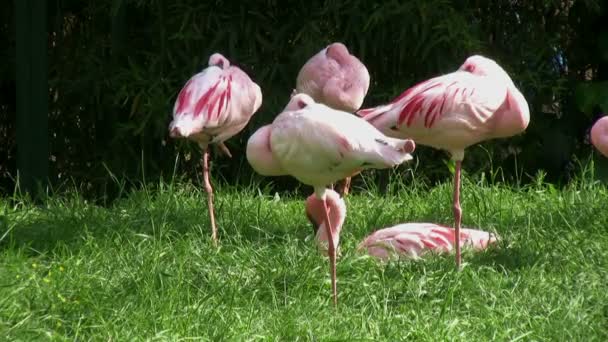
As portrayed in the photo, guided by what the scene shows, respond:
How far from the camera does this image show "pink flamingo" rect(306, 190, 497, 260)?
4387mm

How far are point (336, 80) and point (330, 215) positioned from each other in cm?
125

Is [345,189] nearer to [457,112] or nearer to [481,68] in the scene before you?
[481,68]

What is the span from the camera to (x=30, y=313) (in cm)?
345

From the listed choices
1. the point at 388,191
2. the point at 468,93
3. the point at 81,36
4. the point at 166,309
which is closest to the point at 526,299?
the point at 468,93

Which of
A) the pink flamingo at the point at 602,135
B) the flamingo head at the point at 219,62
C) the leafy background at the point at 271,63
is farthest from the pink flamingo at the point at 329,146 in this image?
the leafy background at the point at 271,63

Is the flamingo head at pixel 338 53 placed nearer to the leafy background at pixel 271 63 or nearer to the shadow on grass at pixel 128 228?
the leafy background at pixel 271 63

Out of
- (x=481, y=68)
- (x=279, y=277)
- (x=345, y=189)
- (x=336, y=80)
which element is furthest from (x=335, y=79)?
(x=279, y=277)

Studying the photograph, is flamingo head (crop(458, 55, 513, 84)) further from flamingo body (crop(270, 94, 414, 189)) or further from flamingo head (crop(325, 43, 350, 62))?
flamingo head (crop(325, 43, 350, 62))

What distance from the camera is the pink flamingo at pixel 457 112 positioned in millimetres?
4195

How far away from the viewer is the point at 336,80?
548cm

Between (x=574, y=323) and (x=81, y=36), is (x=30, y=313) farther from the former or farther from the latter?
(x=81, y=36)

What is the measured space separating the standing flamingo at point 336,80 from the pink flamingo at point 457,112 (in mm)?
1093

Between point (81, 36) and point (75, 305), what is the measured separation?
11.6 ft

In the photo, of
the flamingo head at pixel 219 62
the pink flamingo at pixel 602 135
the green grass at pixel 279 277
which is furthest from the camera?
the flamingo head at pixel 219 62
